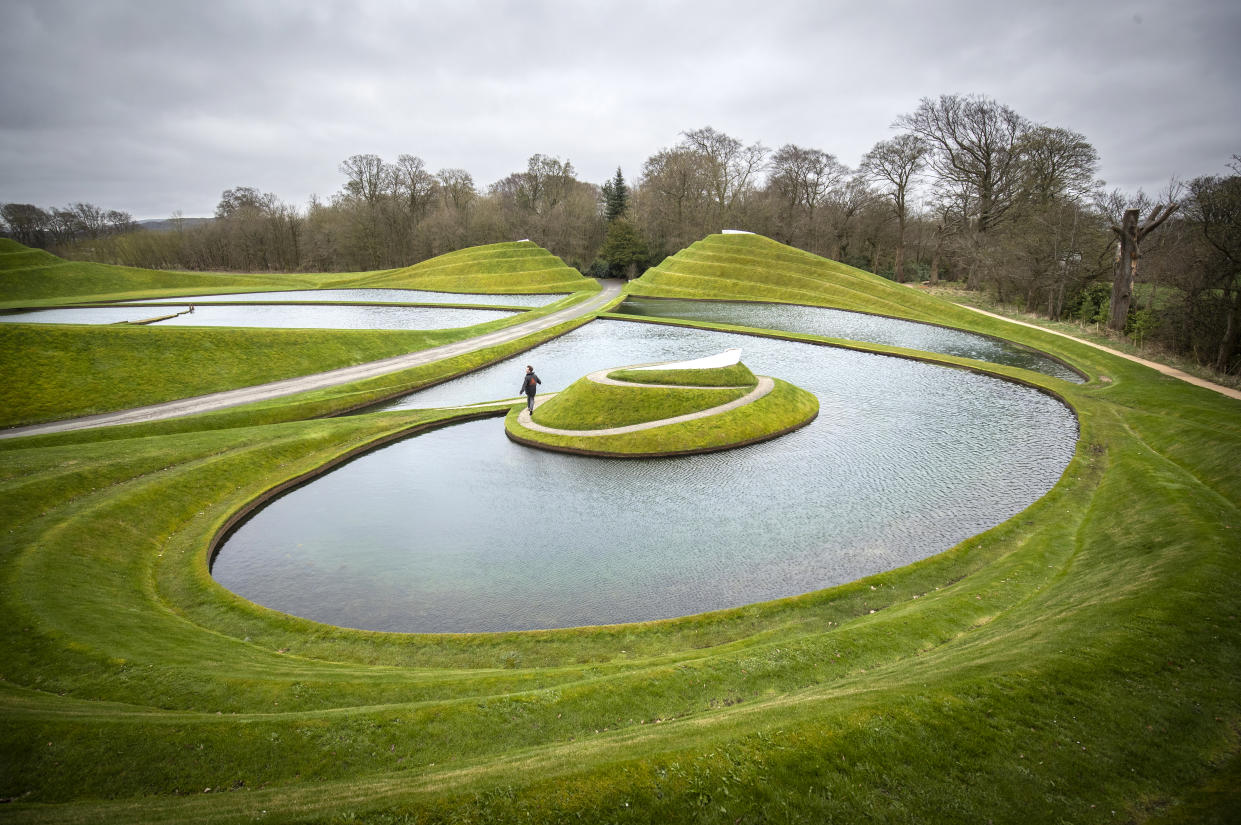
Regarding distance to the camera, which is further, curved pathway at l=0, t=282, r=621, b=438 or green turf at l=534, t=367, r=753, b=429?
curved pathway at l=0, t=282, r=621, b=438

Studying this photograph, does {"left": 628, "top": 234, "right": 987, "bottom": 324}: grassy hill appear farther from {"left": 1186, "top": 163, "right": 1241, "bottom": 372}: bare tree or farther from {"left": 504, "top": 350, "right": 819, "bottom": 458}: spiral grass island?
{"left": 504, "top": 350, "right": 819, "bottom": 458}: spiral grass island

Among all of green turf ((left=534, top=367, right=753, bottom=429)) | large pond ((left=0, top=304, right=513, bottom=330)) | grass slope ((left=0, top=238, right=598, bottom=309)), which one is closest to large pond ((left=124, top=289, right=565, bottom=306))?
grass slope ((left=0, top=238, right=598, bottom=309))

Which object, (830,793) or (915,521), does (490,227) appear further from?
(830,793)

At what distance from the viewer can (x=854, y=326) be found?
51.8m

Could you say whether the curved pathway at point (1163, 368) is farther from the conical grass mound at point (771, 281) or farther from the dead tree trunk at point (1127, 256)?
the conical grass mound at point (771, 281)

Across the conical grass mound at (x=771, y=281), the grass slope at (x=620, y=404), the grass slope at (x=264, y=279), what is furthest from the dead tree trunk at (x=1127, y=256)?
the grass slope at (x=264, y=279)

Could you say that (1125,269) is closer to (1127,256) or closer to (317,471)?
(1127,256)

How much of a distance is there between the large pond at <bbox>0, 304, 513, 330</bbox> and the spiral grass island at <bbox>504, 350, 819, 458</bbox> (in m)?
30.6

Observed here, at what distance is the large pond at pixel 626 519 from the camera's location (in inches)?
578

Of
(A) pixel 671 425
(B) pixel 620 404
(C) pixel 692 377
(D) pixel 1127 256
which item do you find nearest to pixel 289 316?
(B) pixel 620 404

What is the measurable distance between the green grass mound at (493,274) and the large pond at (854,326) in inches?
658

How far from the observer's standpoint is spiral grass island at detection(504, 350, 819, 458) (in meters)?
24.5

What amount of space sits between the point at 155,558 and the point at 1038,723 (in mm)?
21771

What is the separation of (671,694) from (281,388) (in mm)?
32300
